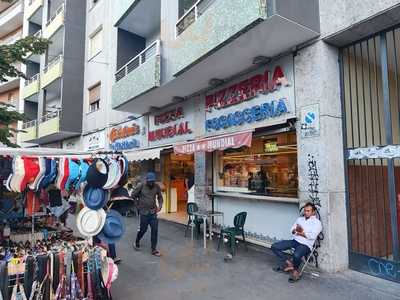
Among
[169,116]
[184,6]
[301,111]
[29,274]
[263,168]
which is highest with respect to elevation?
[184,6]

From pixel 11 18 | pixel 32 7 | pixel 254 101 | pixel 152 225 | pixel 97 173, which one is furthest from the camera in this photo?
pixel 11 18

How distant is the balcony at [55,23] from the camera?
17266mm

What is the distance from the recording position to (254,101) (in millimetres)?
7469

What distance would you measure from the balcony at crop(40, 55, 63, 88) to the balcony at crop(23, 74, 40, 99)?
1112mm

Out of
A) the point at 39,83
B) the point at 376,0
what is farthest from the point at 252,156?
the point at 39,83

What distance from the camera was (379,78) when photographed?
652 cm

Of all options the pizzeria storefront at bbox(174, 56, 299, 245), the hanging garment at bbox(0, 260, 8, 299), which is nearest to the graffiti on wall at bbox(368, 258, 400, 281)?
the pizzeria storefront at bbox(174, 56, 299, 245)

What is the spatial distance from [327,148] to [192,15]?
5.23m

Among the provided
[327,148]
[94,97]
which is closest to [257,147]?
[327,148]

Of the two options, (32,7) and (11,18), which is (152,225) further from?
(11,18)

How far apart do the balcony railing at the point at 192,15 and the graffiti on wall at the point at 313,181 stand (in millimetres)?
4400

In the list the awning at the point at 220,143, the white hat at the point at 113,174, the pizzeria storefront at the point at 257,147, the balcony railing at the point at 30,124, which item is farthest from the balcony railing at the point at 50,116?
the white hat at the point at 113,174

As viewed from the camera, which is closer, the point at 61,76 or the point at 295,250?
the point at 295,250

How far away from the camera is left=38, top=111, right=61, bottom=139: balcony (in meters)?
17.0
